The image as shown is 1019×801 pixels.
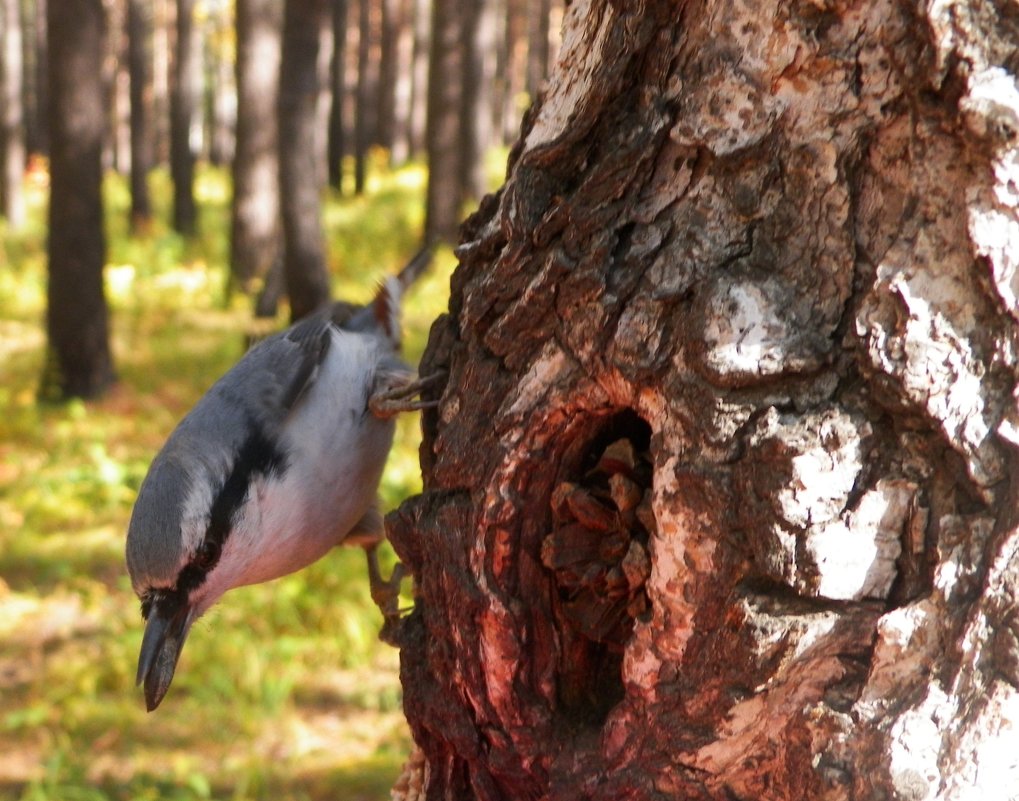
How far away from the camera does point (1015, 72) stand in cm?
127

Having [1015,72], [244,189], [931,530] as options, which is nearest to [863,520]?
[931,530]

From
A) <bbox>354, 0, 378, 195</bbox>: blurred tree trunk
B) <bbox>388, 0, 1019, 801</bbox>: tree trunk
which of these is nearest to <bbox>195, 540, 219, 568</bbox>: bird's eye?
<bbox>388, 0, 1019, 801</bbox>: tree trunk

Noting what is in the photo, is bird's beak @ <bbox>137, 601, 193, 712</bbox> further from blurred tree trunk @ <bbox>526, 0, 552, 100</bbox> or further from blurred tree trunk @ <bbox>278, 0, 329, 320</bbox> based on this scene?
blurred tree trunk @ <bbox>526, 0, 552, 100</bbox>

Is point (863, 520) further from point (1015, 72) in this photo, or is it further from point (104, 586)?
point (104, 586)

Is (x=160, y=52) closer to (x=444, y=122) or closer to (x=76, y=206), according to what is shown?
(x=444, y=122)

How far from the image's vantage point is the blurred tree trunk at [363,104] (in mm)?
20016

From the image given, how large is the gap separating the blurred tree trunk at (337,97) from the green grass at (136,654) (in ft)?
34.0

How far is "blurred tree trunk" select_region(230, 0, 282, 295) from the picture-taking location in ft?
37.5

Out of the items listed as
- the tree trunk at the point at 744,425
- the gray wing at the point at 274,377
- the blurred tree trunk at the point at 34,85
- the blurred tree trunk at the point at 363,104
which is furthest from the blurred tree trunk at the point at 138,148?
the tree trunk at the point at 744,425

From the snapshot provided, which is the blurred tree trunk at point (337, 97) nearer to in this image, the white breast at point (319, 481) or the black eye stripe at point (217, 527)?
the white breast at point (319, 481)

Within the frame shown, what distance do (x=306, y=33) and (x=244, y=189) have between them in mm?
3943

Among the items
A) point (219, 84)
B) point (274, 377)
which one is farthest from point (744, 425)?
point (219, 84)

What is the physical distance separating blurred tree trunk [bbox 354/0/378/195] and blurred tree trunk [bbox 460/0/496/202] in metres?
6.47

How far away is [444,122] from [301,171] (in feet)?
12.3
